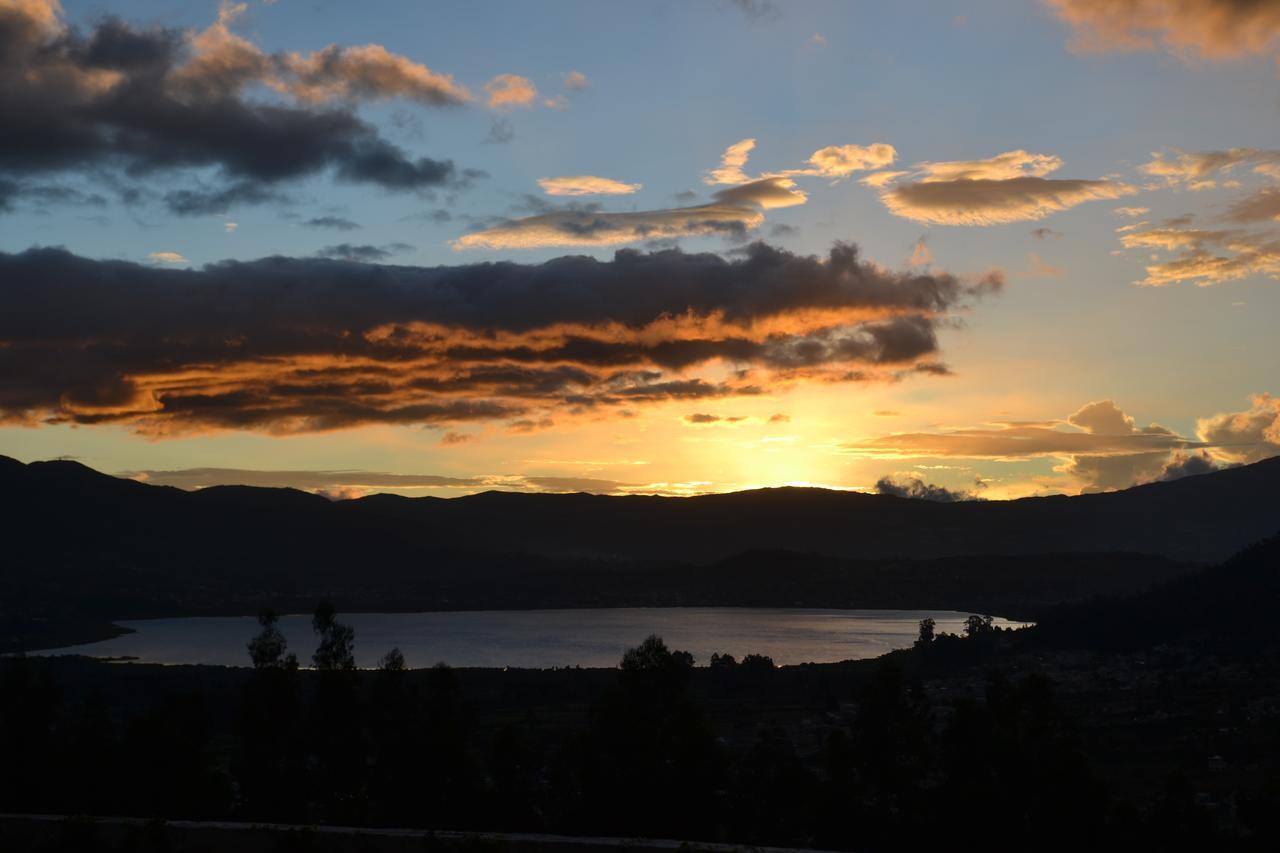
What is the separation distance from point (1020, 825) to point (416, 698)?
31.2 metres

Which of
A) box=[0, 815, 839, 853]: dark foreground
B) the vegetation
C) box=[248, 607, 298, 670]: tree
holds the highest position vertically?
box=[248, 607, 298, 670]: tree

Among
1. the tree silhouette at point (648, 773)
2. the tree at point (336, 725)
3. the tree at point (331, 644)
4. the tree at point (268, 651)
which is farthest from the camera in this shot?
the tree at point (331, 644)

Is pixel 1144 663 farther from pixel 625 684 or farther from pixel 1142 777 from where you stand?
pixel 625 684

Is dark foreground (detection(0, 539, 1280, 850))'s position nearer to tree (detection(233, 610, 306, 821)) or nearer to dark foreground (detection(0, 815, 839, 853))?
tree (detection(233, 610, 306, 821))

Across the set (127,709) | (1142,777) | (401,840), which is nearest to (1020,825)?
(401,840)

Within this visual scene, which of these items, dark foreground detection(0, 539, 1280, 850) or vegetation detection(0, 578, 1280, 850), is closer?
dark foreground detection(0, 539, 1280, 850)

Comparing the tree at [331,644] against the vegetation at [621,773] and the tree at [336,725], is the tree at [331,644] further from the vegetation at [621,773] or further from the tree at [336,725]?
the vegetation at [621,773]

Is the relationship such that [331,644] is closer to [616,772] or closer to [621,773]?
[616,772]

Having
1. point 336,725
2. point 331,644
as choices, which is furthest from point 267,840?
point 331,644

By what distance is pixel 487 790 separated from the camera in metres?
52.6

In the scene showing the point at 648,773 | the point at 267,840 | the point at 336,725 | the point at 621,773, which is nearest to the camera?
the point at 267,840

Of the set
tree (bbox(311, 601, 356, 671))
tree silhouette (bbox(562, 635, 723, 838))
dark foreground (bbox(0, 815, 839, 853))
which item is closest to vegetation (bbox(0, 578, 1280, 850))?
tree silhouette (bbox(562, 635, 723, 838))

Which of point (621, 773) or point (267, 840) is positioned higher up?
point (267, 840)

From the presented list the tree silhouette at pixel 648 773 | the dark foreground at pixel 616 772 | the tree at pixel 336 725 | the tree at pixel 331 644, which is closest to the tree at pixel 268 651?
the dark foreground at pixel 616 772
